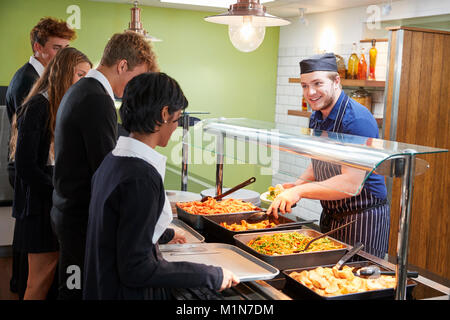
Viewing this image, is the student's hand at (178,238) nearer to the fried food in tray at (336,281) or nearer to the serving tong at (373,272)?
the fried food in tray at (336,281)

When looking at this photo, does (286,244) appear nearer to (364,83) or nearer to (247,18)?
(247,18)

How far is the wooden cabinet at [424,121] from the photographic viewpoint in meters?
3.71

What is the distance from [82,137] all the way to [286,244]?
3.04 ft

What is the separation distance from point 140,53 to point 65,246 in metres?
0.89

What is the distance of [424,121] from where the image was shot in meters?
3.83

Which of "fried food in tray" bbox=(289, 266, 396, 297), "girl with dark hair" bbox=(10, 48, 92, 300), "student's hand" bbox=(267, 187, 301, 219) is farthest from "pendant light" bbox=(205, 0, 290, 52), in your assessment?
"fried food in tray" bbox=(289, 266, 396, 297)

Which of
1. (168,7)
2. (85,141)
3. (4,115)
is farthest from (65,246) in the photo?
(168,7)

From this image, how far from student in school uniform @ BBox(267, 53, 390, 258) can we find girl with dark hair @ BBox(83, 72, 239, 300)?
2.47 ft

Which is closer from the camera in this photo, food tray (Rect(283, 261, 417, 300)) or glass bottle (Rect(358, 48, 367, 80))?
food tray (Rect(283, 261, 417, 300))

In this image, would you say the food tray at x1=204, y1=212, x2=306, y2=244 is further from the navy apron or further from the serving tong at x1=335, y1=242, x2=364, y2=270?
the serving tong at x1=335, y1=242, x2=364, y2=270

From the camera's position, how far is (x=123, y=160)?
141 centimetres

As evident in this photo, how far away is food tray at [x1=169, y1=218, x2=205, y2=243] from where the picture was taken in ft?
6.97

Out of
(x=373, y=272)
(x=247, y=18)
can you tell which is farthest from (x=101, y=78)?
(x=373, y=272)
